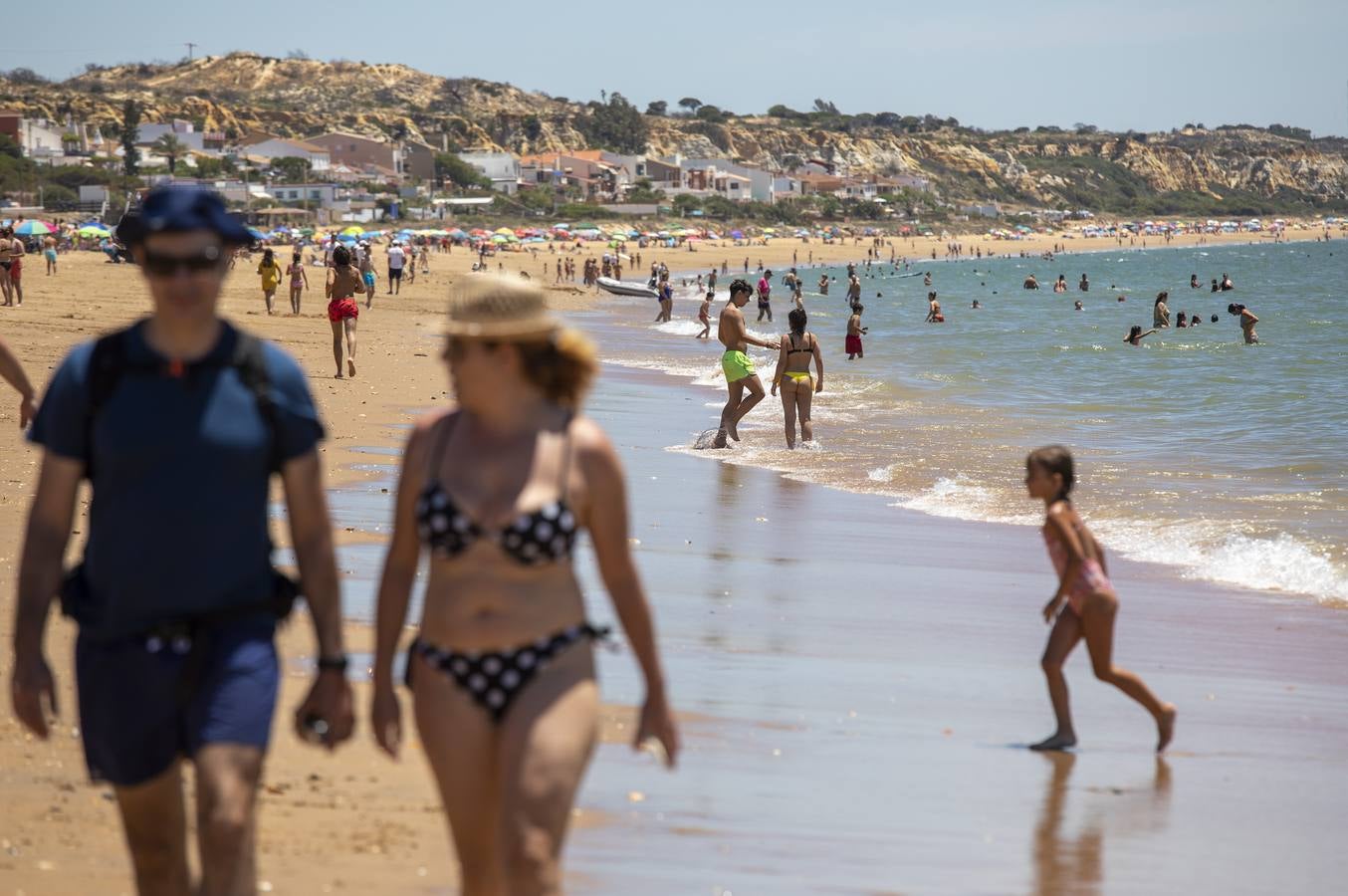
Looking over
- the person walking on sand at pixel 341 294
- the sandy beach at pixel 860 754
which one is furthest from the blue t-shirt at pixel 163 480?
the person walking on sand at pixel 341 294

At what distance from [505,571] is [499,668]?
17 centimetres

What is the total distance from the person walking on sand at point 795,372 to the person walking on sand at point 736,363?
6.7 inches

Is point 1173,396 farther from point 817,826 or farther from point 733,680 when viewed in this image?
point 817,826

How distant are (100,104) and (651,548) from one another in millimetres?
156050

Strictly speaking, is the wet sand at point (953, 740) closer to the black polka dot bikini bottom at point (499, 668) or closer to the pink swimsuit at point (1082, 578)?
the pink swimsuit at point (1082, 578)

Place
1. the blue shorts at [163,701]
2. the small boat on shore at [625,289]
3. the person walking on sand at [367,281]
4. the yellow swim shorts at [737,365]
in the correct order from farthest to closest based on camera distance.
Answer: the small boat on shore at [625,289] < the person walking on sand at [367,281] < the yellow swim shorts at [737,365] < the blue shorts at [163,701]

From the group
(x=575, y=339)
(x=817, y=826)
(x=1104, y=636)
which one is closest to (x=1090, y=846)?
(x=817, y=826)

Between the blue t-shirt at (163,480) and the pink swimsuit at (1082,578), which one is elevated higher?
the blue t-shirt at (163,480)

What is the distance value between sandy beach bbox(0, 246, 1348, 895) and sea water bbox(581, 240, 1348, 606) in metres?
1.44

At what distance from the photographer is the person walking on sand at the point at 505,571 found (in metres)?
2.92

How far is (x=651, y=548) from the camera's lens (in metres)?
8.72

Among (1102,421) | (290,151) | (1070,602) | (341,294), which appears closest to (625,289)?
(1102,421)

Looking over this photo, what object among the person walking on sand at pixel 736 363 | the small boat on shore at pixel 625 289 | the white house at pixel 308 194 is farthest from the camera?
the white house at pixel 308 194

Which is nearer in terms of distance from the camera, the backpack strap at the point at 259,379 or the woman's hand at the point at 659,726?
the backpack strap at the point at 259,379
